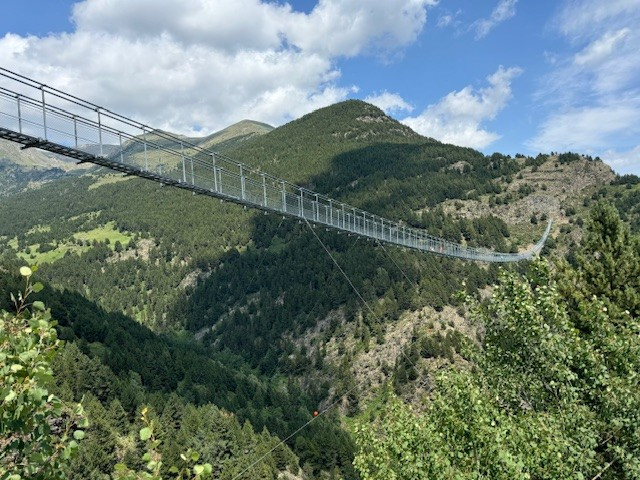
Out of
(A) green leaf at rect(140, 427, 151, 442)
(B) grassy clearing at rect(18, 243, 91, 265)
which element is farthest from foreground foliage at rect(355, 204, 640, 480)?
(B) grassy clearing at rect(18, 243, 91, 265)

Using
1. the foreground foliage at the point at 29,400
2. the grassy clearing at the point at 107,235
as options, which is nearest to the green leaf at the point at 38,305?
the foreground foliage at the point at 29,400

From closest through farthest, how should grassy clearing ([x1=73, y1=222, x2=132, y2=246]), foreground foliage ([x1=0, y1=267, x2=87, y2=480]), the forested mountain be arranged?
foreground foliage ([x1=0, y1=267, x2=87, y2=480]), the forested mountain, grassy clearing ([x1=73, y1=222, x2=132, y2=246])

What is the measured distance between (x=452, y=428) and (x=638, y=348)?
17.9 feet

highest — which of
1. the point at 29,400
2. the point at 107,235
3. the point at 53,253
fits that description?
the point at 107,235

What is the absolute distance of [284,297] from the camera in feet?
390

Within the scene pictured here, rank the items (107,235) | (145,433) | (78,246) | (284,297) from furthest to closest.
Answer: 1. (107,235)
2. (78,246)
3. (284,297)
4. (145,433)

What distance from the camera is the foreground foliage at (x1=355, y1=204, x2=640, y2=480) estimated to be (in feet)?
35.9

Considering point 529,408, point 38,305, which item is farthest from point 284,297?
point 38,305

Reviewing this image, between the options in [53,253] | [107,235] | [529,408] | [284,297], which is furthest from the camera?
[107,235]

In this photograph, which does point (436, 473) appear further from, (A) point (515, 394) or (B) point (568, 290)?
(B) point (568, 290)

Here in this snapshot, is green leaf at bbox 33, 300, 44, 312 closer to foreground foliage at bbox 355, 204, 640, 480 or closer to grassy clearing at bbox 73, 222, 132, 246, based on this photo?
foreground foliage at bbox 355, 204, 640, 480

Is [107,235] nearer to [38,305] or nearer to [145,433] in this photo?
[38,305]

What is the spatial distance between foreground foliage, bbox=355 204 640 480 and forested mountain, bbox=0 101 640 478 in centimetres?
2832

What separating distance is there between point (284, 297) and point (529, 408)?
10667 cm
